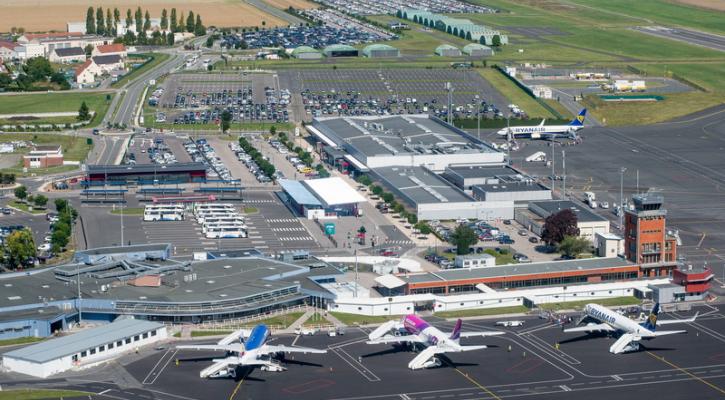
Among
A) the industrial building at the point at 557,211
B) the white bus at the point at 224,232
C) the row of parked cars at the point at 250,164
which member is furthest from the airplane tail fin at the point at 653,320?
the row of parked cars at the point at 250,164

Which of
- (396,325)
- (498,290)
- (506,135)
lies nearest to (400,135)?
(506,135)

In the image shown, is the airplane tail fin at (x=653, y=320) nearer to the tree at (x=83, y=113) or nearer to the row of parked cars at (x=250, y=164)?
the row of parked cars at (x=250, y=164)

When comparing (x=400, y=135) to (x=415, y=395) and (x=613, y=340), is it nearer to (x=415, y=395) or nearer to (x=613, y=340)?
(x=613, y=340)

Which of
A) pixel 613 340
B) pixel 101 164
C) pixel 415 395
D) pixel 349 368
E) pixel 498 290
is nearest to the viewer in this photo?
pixel 415 395

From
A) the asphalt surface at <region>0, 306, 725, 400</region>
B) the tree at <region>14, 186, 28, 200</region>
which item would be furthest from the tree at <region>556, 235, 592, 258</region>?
the tree at <region>14, 186, 28, 200</region>

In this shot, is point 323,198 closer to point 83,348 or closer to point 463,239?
point 463,239

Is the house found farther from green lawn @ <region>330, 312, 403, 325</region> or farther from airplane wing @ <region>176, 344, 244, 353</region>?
airplane wing @ <region>176, 344, 244, 353</region>

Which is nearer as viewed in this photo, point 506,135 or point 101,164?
point 101,164
